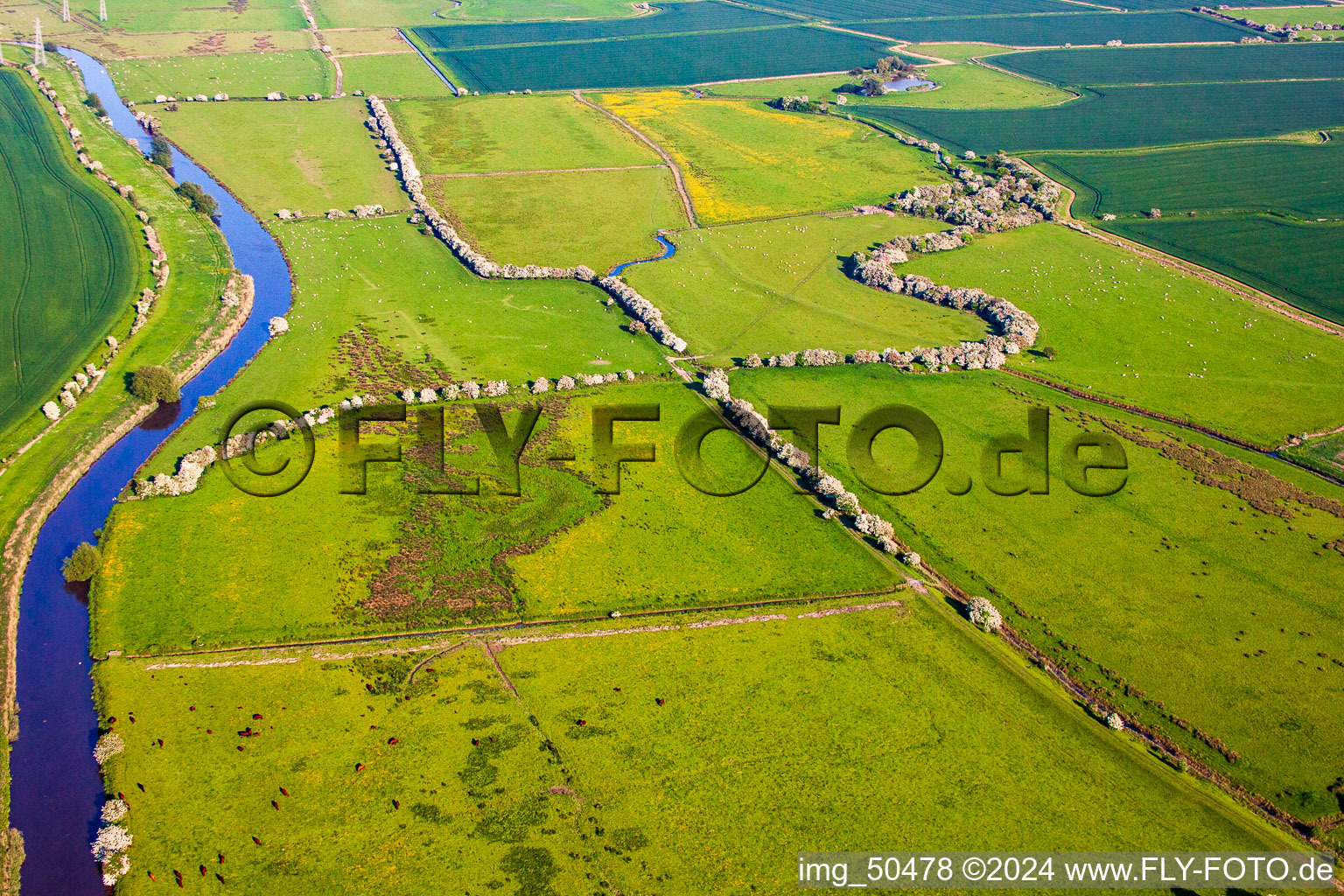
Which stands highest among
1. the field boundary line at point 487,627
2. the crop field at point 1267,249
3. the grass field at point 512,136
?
the grass field at point 512,136

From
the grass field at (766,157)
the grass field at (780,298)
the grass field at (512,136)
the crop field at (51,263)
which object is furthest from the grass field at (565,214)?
the crop field at (51,263)

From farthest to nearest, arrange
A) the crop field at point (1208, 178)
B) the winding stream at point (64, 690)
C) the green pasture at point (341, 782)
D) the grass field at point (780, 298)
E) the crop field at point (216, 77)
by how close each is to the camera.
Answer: the crop field at point (216, 77) < the crop field at point (1208, 178) < the grass field at point (780, 298) < the winding stream at point (64, 690) < the green pasture at point (341, 782)

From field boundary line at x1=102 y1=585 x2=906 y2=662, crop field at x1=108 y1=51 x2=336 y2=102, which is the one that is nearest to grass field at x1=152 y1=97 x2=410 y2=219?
crop field at x1=108 y1=51 x2=336 y2=102

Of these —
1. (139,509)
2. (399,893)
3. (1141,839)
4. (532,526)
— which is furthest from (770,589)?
(139,509)

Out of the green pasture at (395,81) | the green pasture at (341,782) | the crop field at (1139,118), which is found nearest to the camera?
the green pasture at (341,782)

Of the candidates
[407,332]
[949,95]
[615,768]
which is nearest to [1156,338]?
[615,768]

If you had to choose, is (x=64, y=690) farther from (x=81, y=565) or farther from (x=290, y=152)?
(x=290, y=152)

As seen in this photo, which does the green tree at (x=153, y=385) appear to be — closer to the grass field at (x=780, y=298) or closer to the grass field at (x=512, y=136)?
the grass field at (x=780, y=298)
